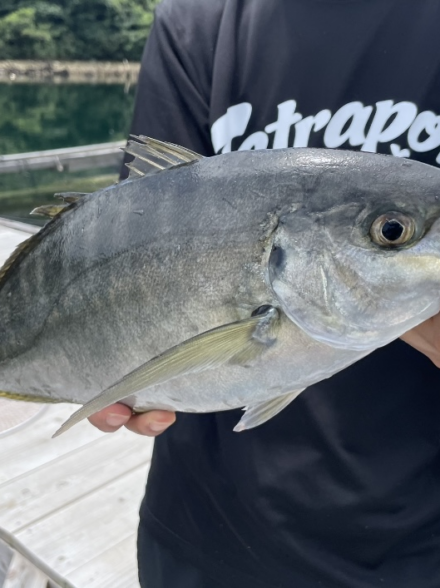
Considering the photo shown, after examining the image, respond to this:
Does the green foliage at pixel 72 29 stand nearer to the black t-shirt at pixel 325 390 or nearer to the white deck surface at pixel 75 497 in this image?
the white deck surface at pixel 75 497

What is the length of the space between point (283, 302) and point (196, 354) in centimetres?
18

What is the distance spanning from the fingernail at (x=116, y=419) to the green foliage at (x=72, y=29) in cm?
4489

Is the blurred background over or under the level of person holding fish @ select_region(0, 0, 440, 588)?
under

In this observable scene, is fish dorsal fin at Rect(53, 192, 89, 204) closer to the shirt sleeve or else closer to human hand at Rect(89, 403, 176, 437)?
the shirt sleeve

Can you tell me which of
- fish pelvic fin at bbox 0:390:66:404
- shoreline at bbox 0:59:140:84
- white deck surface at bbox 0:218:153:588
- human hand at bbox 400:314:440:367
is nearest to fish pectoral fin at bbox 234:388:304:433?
human hand at bbox 400:314:440:367

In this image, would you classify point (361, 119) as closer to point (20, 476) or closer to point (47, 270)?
point (47, 270)

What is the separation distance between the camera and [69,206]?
1384mm

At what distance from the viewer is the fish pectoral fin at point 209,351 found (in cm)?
110

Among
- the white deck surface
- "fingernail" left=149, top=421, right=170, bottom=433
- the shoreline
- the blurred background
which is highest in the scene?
"fingernail" left=149, top=421, right=170, bottom=433

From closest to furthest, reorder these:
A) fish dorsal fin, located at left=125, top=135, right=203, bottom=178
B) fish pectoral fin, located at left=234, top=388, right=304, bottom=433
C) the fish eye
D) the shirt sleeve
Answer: the fish eye, fish pectoral fin, located at left=234, top=388, right=304, bottom=433, fish dorsal fin, located at left=125, top=135, right=203, bottom=178, the shirt sleeve

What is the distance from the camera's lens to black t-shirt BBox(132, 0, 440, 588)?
144 centimetres

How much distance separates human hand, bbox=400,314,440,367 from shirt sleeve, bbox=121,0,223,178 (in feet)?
2.62

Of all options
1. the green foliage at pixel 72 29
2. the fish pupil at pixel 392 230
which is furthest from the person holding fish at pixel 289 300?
the green foliage at pixel 72 29

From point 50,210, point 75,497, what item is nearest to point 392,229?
point 50,210
